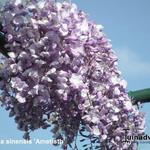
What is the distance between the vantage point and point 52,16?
255 cm

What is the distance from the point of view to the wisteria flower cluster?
98.8 inches

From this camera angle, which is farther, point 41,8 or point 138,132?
point 138,132

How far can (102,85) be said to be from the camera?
273 cm

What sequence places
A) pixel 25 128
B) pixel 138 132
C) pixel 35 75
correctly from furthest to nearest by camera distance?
pixel 138 132 < pixel 25 128 < pixel 35 75

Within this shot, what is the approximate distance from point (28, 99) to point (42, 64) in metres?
0.20

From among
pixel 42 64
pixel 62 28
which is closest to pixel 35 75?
pixel 42 64

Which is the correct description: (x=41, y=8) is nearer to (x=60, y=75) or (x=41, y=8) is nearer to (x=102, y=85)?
(x=60, y=75)

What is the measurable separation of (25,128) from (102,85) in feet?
1.56

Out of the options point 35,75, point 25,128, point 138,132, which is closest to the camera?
point 35,75

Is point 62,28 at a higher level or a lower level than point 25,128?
higher

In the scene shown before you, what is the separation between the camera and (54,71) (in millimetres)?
2498

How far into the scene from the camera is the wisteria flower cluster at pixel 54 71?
2.51 metres

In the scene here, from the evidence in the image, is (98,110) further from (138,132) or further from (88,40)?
(138,132)

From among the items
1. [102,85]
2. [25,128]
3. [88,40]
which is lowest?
[25,128]
